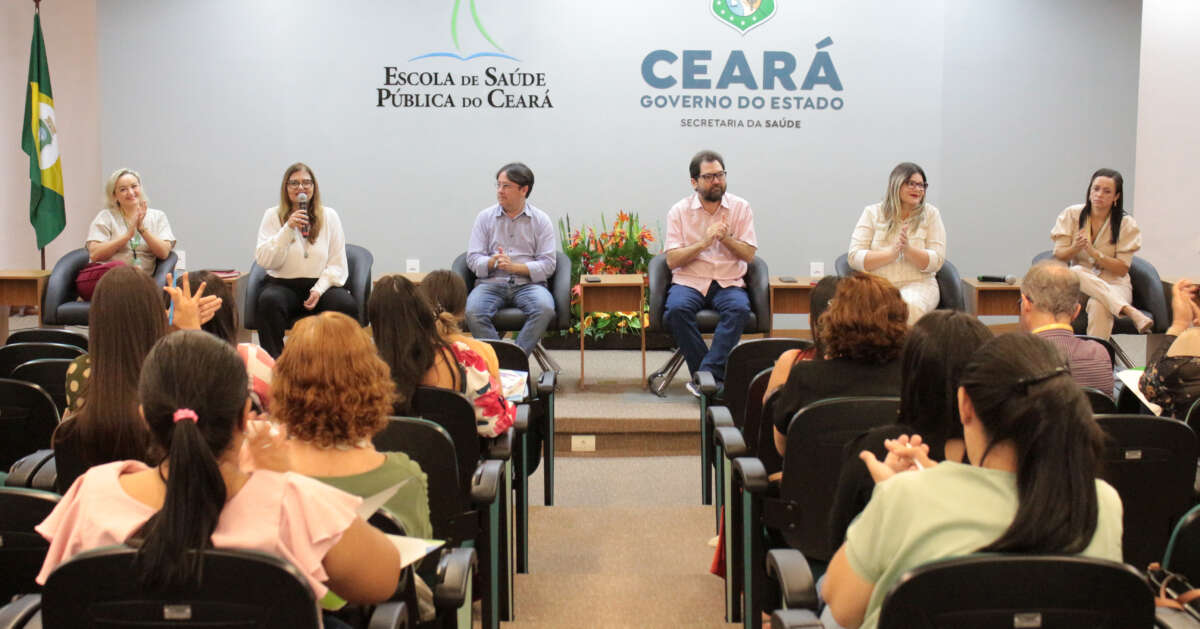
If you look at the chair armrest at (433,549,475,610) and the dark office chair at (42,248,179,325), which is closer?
the chair armrest at (433,549,475,610)

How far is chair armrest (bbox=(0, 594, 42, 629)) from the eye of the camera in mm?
1880

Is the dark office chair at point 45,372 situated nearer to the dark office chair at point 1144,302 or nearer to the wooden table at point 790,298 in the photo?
the wooden table at point 790,298

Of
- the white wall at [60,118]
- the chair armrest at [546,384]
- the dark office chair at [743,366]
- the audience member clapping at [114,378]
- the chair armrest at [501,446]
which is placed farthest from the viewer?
the white wall at [60,118]

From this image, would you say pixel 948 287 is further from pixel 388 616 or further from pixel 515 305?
pixel 388 616

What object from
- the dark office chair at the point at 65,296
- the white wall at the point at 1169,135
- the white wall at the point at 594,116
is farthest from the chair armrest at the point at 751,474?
the white wall at the point at 594,116

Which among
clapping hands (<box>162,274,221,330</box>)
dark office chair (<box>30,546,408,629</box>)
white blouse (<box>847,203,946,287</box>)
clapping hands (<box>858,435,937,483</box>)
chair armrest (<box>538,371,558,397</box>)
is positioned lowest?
chair armrest (<box>538,371,558,397</box>)

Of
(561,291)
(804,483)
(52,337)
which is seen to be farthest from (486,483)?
(561,291)

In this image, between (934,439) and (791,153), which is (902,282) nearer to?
(791,153)

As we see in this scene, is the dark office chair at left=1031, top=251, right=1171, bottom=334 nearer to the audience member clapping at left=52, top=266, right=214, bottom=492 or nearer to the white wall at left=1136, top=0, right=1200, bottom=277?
the white wall at left=1136, top=0, right=1200, bottom=277

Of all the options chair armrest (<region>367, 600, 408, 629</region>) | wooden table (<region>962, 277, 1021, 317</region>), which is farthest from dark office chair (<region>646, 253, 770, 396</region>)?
chair armrest (<region>367, 600, 408, 629</region>)

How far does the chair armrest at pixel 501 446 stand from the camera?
11.5 feet

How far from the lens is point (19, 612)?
1.90 metres

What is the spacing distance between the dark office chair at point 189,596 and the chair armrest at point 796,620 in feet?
2.74

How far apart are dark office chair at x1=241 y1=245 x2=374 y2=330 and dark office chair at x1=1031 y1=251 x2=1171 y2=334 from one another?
420cm
